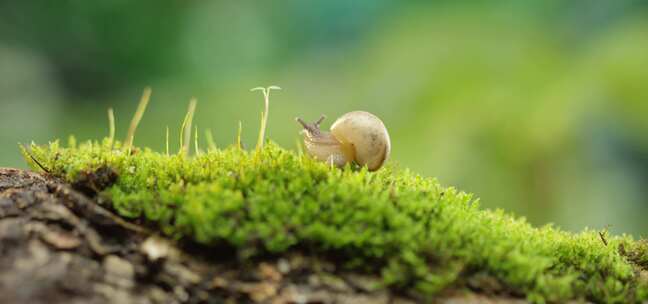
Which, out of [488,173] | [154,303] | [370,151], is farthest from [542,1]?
[154,303]

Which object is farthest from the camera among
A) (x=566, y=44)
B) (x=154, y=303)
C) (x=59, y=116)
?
(x=59, y=116)

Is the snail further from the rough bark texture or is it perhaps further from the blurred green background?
the blurred green background

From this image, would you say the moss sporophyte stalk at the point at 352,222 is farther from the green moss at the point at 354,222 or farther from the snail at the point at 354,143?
the snail at the point at 354,143

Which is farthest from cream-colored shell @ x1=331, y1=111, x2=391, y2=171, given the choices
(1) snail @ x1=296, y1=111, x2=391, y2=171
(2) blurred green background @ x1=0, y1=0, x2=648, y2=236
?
(2) blurred green background @ x1=0, y1=0, x2=648, y2=236

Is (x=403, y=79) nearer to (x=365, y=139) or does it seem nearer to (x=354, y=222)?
(x=365, y=139)

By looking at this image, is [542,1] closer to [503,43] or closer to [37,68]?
[503,43]

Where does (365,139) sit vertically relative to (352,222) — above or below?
above

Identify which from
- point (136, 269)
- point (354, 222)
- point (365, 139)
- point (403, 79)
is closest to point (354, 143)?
point (365, 139)
